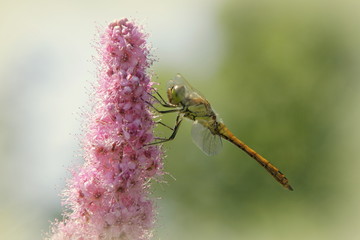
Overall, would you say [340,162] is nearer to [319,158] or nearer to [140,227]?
[319,158]

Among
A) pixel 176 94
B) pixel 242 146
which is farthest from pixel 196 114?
pixel 242 146

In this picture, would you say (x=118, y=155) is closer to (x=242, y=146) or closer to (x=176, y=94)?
(x=176, y=94)

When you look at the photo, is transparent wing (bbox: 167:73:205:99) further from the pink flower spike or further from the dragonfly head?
the pink flower spike

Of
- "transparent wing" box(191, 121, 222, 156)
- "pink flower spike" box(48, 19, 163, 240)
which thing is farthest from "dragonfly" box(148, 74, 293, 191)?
"pink flower spike" box(48, 19, 163, 240)

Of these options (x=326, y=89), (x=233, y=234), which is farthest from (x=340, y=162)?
(x=233, y=234)

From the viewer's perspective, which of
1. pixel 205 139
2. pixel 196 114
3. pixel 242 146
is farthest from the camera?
pixel 242 146

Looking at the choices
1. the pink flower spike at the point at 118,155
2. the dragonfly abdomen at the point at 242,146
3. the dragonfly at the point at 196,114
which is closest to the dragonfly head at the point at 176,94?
the dragonfly at the point at 196,114

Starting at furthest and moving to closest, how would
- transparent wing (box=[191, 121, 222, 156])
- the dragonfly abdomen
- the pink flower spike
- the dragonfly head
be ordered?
the dragonfly abdomen → transparent wing (box=[191, 121, 222, 156]) → the dragonfly head → the pink flower spike
